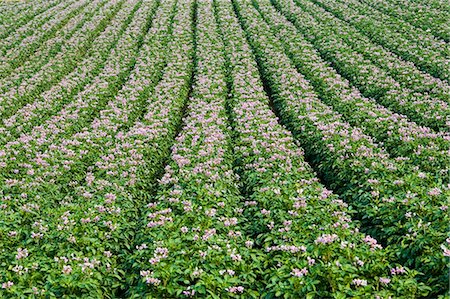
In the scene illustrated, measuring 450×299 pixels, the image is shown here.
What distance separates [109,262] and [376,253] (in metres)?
4.60

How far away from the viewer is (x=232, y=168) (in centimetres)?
1162

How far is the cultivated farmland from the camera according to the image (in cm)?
677

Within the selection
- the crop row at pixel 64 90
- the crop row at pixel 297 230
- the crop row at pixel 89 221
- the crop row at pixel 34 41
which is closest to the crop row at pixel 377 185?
the crop row at pixel 297 230

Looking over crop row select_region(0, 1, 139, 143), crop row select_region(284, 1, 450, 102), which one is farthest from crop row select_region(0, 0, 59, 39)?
crop row select_region(284, 1, 450, 102)

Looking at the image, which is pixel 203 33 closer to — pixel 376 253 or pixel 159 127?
pixel 159 127

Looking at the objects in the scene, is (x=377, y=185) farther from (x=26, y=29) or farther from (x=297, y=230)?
(x=26, y=29)

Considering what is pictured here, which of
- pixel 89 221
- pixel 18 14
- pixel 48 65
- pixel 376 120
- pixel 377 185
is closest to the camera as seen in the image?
pixel 89 221

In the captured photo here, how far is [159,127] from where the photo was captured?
14.1m

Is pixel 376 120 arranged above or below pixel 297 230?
below

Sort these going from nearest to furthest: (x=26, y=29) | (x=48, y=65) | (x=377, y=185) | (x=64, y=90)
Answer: (x=377, y=185) → (x=64, y=90) → (x=48, y=65) → (x=26, y=29)

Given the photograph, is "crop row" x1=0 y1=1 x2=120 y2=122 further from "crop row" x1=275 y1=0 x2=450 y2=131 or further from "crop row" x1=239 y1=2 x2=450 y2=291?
"crop row" x1=275 y1=0 x2=450 y2=131

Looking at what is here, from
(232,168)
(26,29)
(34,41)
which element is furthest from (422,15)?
(26,29)

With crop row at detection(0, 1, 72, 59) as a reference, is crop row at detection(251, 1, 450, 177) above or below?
above

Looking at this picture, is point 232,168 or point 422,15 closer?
point 232,168
